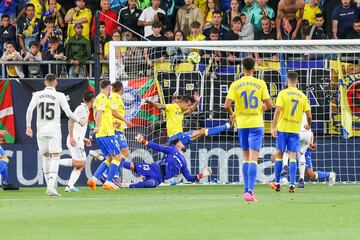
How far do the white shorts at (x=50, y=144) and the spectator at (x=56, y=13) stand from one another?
779 centimetres

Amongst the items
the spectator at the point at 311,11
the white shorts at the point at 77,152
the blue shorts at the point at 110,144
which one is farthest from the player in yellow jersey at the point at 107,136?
the spectator at the point at 311,11

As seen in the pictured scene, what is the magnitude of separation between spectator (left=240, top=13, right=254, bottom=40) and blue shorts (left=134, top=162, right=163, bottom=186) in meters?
5.01

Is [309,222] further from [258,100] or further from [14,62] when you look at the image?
[14,62]

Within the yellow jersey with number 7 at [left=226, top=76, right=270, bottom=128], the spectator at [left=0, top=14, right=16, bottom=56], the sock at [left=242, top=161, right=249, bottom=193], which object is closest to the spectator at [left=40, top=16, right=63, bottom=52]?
the spectator at [left=0, top=14, right=16, bottom=56]

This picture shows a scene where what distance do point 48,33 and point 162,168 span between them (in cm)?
560

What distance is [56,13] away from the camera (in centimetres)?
2802

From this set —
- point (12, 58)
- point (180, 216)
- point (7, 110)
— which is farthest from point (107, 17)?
point (180, 216)

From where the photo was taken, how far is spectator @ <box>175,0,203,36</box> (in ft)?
90.8

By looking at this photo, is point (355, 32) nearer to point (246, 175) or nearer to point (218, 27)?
point (218, 27)

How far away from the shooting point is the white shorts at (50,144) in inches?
803

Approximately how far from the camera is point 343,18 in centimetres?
2694

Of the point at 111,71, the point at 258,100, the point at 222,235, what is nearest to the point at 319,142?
the point at 111,71

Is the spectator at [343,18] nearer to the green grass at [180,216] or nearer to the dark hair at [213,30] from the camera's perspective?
the dark hair at [213,30]

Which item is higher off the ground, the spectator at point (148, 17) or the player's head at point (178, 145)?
the spectator at point (148, 17)
